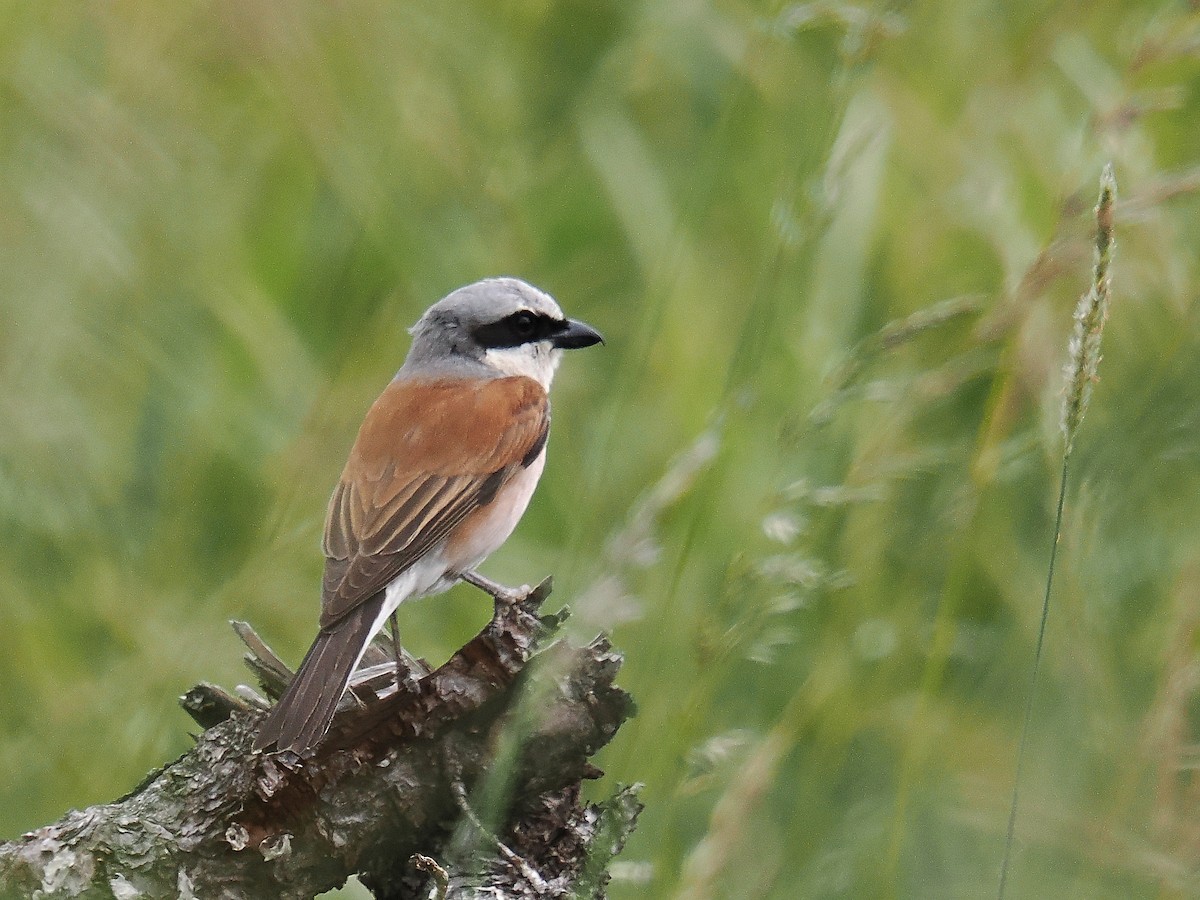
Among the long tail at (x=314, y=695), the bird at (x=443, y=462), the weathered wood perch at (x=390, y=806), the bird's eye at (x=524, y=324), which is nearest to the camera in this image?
the weathered wood perch at (x=390, y=806)

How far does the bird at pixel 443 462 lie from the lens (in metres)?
3.26

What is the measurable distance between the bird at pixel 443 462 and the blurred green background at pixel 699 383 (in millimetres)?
127

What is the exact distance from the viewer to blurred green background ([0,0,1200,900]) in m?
2.52

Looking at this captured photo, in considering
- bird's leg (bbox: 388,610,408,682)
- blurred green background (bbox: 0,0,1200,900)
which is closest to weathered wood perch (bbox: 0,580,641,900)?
blurred green background (bbox: 0,0,1200,900)

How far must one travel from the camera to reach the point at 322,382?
157 inches

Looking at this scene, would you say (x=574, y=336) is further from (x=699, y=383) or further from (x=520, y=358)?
(x=699, y=383)

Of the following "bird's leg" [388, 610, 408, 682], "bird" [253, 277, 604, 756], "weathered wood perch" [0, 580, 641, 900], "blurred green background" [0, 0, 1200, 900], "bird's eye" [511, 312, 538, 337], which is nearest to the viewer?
"weathered wood perch" [0, 580, 641, 900]

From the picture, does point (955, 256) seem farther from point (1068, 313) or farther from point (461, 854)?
point (461, 854)

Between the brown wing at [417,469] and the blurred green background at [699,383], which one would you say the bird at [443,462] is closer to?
the brown wing at [417,469]

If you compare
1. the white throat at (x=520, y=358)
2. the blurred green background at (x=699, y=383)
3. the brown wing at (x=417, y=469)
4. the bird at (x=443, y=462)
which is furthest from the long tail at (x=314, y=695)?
the white throat at (x=520, y=358)

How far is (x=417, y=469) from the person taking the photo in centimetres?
370

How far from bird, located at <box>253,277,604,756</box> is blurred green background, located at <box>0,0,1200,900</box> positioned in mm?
127

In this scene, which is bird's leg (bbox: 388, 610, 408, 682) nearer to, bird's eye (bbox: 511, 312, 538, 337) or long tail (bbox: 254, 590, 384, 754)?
long tail (bbox: 254, 590, 384, 754)

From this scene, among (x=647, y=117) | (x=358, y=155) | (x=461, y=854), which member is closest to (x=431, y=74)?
(x=358, y=155)
